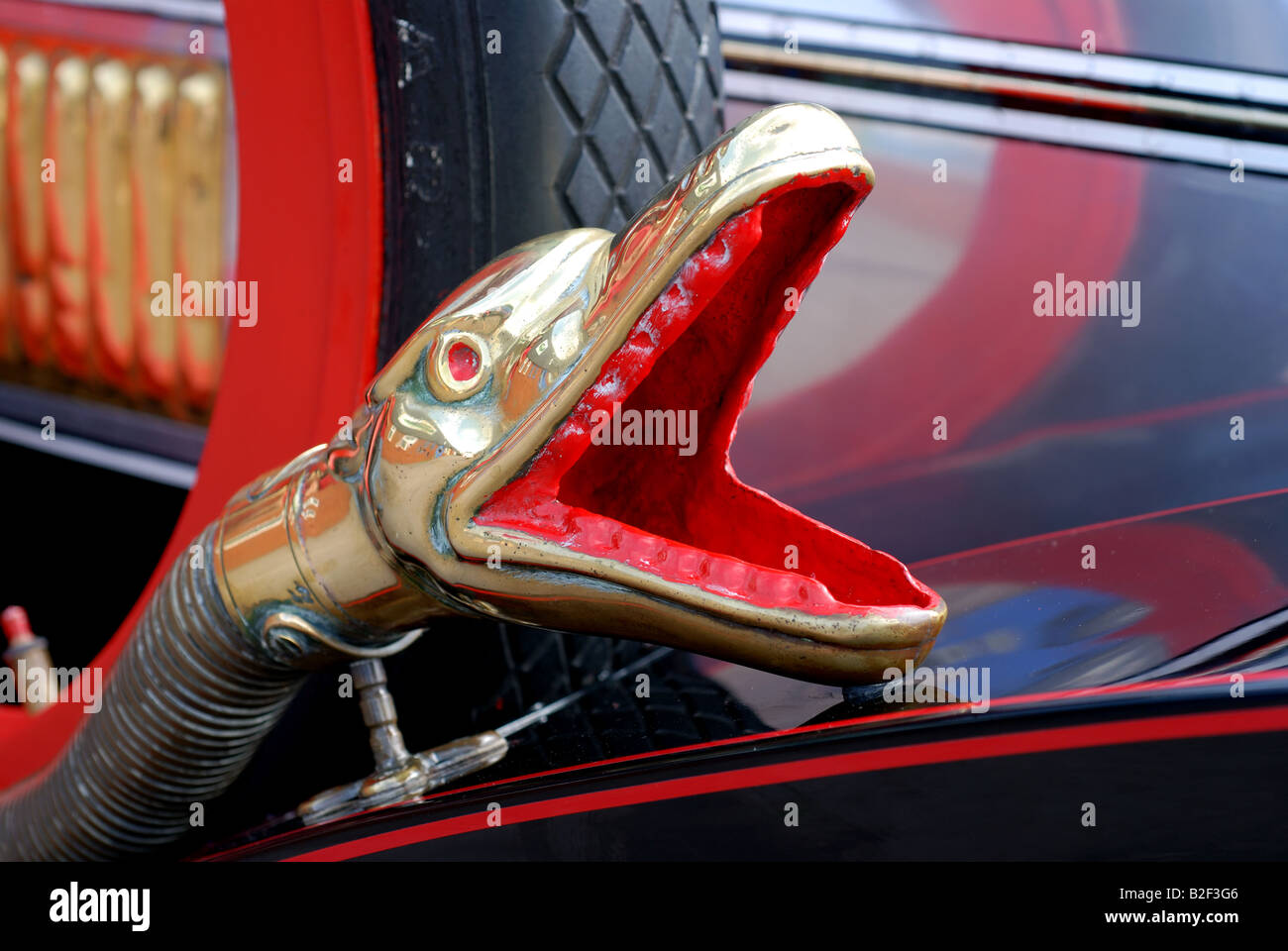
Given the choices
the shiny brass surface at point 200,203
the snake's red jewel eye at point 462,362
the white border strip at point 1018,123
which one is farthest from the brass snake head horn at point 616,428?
the shiny brass surface at point 200,203

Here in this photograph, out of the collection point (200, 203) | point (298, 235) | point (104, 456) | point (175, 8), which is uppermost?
point (175, 8)

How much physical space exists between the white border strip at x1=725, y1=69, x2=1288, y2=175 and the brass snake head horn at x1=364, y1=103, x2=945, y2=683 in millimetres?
676

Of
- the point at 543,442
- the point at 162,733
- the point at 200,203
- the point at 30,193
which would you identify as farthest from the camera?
the point at 30,193

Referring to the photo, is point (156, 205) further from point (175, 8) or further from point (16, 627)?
point (16, 627)

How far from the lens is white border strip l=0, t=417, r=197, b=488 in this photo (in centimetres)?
127

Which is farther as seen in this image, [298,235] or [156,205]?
[156,205]

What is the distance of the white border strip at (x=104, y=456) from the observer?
1267 millimetres

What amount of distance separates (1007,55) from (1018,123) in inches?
2.5

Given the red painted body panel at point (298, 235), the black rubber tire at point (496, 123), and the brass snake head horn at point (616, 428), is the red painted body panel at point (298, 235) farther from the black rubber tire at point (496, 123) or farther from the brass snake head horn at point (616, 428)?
the brass snake head horn at point (616, 428)

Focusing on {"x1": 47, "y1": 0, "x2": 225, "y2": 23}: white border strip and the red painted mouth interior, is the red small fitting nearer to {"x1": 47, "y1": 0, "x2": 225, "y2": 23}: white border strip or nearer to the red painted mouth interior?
the red painted mouth interior

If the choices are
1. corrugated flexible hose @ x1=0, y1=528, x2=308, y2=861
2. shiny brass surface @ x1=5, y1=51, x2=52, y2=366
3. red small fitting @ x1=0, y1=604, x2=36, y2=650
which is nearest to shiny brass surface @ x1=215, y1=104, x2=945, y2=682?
corrugated flexible hose @ x1=0, y1=528, x2=308, y2=861

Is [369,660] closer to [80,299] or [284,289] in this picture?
[284,289]

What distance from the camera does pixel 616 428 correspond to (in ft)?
1.68

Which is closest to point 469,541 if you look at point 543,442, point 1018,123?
point 543,442
